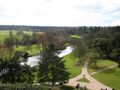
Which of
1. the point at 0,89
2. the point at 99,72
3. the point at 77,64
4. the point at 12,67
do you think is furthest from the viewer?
the point at 77,64

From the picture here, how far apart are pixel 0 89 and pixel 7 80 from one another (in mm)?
7962

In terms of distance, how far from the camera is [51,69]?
2165 inches

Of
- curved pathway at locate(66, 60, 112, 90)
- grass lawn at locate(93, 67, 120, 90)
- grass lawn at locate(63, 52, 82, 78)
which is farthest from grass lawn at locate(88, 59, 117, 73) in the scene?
grass lawn at locate(93, 67, 120, 90)

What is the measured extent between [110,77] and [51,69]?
79.0ft

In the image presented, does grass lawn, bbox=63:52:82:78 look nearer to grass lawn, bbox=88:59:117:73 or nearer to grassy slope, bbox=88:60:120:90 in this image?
grass lawn, bbox=88:59:117:73

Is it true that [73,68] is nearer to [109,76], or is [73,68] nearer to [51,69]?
[109,76]

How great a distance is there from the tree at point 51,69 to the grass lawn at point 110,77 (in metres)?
15.1

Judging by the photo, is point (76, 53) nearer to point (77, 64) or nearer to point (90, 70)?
point (77, 64)

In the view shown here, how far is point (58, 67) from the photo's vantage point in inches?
2180

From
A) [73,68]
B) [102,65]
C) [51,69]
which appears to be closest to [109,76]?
[73,68]

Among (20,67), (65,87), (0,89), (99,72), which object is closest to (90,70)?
(99,72)

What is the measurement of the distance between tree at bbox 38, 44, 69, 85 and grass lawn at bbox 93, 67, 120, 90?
15.1 meters

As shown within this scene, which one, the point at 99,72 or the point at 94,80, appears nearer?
the point at 94,80

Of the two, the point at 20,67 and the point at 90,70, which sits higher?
the point at 20,67
